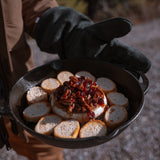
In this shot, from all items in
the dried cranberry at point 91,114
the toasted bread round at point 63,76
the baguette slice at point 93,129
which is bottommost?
the baguette slice at point 93,129

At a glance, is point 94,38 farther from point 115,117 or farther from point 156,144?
point 156,144

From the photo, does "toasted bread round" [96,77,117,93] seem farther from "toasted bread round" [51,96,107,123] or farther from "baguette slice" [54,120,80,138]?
"baguette slice" [54,120,80,138]

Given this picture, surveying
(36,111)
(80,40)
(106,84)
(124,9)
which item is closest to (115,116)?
(106,84)

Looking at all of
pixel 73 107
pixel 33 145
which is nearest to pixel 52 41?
pixel 73 107

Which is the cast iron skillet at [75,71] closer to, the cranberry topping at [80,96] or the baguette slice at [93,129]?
the baguette slice at [93,129]

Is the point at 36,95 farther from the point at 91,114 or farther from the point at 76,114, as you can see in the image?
the point at 91,114

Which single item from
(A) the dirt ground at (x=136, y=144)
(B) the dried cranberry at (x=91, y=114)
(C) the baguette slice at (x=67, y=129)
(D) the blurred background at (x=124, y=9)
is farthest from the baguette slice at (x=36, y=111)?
(D) the blurred background at (x=124, y=9)

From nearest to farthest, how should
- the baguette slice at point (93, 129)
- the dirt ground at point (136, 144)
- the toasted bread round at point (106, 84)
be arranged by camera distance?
the baguette slice at point (93, 129), the toasted bread round at point (106, 84), the dirt ground at point (136, 144)

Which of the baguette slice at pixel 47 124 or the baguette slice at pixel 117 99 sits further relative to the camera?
the baguette slice at pixel 117 99
